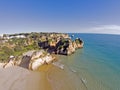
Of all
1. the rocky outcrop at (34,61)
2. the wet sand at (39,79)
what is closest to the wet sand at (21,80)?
the wet sand at (39,79)

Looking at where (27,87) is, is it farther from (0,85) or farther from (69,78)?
(69,78)

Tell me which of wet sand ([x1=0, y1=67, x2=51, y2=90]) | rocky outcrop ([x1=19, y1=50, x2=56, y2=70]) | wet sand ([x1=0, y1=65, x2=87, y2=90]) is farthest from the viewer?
rocky outcrop ([x1=19, y1=50, x2=56, y2=70])

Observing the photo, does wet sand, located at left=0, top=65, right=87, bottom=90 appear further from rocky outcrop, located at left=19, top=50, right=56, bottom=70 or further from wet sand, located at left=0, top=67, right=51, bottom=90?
rocky outcrop, located at left=19, top=50, right=56, bottom=70

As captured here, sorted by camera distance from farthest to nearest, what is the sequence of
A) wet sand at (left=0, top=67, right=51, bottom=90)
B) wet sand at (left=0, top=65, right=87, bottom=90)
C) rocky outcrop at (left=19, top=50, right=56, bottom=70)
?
rocky outcrop at (left=19, top=50, right=56, bottom=70), wet sand at (left=0, top=65, right=87, bottom=90), wet sand at (left=0, top=67, right=51, bottom=90)

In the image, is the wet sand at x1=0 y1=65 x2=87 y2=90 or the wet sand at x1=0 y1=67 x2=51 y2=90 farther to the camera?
the wet sand at x1=0 y1=65 x2=87 y2=90

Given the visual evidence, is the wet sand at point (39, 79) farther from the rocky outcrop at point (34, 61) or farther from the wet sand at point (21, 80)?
the rocky outcrop at point (34, 61)

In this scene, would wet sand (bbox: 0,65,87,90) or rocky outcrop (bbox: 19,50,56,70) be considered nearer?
wet sand (bbox: 0,65,87,90)

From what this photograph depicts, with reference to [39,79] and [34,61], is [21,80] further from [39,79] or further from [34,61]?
[34,61]

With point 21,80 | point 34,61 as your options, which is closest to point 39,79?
point 21,80

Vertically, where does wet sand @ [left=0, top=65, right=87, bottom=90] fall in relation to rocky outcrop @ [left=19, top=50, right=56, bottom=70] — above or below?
below

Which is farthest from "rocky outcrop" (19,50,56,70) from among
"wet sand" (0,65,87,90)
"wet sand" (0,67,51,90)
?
"wet sand" (0,67,51,90)

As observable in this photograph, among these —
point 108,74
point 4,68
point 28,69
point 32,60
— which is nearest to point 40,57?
point 32,60
